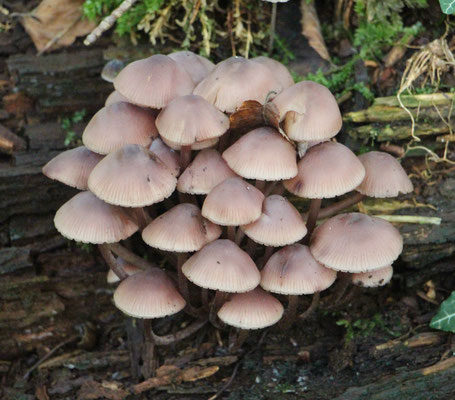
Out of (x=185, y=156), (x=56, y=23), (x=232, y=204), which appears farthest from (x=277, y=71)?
(x=56, y=23)

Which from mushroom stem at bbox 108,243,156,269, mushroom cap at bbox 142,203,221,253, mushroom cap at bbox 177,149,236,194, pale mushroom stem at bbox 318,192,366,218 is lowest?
mushroom stem at bbox 108,243,156,269

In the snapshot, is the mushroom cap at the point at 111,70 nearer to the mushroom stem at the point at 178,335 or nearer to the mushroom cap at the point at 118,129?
the mushroom cap at the point at 118,129

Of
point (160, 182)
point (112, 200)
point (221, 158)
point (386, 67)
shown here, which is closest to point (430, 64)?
point (386, 67)

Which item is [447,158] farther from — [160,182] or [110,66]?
[110,66]

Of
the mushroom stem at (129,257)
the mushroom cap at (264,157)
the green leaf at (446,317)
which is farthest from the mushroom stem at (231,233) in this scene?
the green leaf at (446,317)

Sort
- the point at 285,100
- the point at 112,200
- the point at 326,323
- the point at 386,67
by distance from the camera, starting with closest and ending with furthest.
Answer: the point at 112,200
the point at 285,100
the point at 326,323
the point at 386,67

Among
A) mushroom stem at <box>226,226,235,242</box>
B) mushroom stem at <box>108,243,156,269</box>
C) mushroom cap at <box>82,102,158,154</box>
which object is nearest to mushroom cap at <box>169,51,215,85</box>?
mushroom cap at <box>82,102,158,154</box>

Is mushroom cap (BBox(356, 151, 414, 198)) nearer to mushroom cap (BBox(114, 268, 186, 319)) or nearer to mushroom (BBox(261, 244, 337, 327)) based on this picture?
mushroom (BBox(261, 244, 337, 327))

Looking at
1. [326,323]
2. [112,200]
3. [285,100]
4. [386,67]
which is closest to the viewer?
[112,200]
